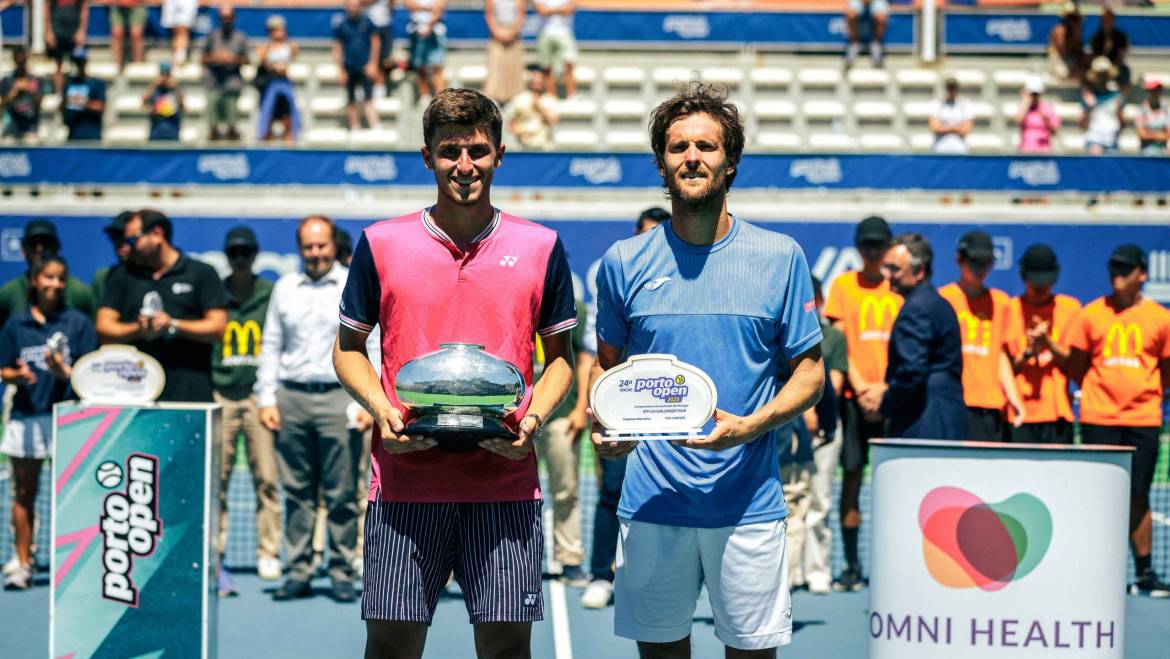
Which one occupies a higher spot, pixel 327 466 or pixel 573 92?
pixel 573 92

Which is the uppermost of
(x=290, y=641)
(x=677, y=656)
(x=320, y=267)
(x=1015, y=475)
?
(x=320, y=267)

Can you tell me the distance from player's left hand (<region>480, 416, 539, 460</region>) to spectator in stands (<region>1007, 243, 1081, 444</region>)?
5.73 meters

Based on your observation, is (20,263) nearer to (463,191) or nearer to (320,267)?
(320,267)

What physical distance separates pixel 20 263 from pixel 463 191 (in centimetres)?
1183

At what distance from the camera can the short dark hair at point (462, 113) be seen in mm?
4227

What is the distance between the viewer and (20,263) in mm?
14781

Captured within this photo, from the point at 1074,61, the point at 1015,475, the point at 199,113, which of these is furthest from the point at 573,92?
the point at 1015,475

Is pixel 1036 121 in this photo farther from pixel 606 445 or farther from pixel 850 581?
pixel 606 445

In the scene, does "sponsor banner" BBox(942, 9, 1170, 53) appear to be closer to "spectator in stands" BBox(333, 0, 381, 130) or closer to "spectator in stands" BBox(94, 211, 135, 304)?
"spectator in stands" BBox(333, 0, 381, 130)

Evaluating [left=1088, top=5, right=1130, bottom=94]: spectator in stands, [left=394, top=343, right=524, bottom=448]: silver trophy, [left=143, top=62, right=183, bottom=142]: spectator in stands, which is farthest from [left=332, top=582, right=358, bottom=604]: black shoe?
[left=1088, top=5, right=1130, bottom=94]: spectator in stands

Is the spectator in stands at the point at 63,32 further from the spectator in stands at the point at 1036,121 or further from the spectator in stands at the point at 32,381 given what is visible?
the spectator in stands at the point at 1036,121

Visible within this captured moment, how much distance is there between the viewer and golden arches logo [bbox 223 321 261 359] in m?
9.37

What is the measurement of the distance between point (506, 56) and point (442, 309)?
15071 mm

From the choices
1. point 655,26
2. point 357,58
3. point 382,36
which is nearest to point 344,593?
point 357,58
